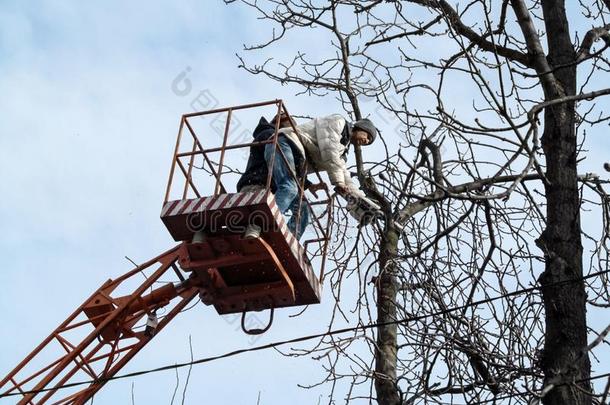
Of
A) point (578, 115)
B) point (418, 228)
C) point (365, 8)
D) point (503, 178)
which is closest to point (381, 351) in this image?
point (418, 228)

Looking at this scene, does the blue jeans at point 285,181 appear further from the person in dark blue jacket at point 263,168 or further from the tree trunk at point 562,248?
the tree trunk at point 562,248

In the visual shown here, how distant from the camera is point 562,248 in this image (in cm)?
751

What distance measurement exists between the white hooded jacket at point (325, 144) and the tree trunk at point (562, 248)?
297 cm

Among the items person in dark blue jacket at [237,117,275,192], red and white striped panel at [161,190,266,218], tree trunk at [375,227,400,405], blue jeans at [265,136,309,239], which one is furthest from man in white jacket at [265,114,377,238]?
tree trunk at [375,227,400,405]

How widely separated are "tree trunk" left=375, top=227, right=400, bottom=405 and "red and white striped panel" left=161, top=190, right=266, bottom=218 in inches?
47.5

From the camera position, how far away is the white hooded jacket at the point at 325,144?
36.5 ft

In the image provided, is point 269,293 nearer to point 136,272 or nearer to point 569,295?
point 136,272

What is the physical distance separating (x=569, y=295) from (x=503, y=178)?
1312 mm

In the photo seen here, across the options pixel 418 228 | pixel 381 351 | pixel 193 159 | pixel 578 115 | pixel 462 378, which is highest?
pixel 193 159

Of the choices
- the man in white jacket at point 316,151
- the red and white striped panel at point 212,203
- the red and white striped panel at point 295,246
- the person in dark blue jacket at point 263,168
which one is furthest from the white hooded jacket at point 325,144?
the red and white striped panel at point 212,203

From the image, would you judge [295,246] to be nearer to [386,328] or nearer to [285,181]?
[285,181]

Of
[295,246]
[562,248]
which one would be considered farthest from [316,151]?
[562,248]

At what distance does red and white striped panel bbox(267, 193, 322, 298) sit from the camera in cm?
1027

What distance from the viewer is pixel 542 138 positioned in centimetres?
816
